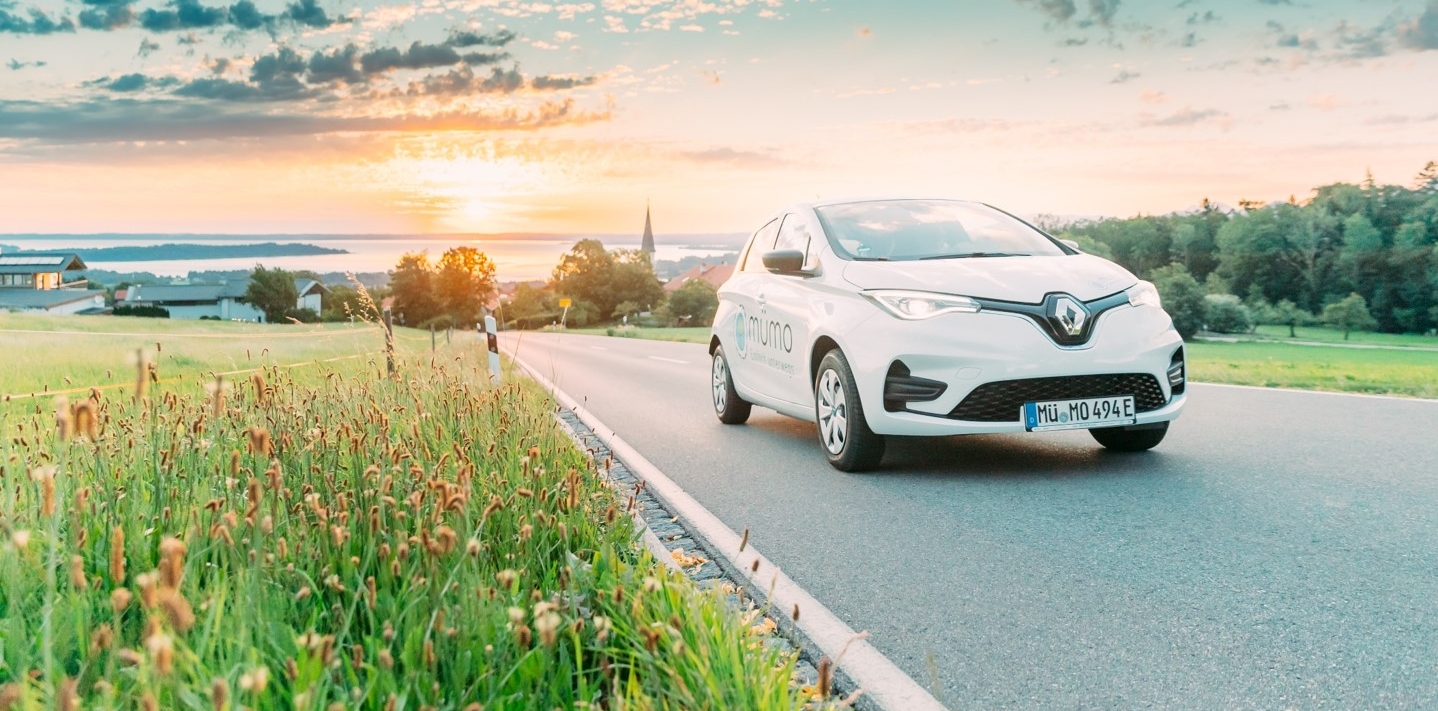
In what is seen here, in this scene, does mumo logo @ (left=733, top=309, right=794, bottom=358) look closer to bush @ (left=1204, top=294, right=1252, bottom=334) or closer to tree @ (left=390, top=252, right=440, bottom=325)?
bush @ (left=1204, top=294, right=1252, bottom=334)

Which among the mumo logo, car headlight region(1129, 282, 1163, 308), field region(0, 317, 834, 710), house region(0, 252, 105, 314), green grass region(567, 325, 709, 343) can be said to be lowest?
green grass region(567, 325, 709, 343)

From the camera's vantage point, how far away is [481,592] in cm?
290

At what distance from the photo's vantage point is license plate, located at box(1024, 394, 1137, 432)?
239 inches

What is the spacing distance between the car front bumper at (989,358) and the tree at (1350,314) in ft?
247

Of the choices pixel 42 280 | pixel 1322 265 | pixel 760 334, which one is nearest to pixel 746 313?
pixel 760 334

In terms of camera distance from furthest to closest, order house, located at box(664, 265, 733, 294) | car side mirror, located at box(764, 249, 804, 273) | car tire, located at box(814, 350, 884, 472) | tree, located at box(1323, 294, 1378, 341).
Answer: house, located at box(664, 265, 733, 294)
tree, located at box(1323, 294, 1378, 341)
car side mirror, located at box(764, 249, 804, 273)
car tire, located at box(814, 350, 884, 472)

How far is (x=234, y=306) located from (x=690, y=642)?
11999 centimetres

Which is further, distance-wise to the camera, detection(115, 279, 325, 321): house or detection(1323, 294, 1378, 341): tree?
detection(115, 279, 325, 321): house

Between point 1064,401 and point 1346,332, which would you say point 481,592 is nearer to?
point 1064,401

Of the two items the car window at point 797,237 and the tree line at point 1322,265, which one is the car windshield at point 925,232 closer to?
the car window at point 797,237

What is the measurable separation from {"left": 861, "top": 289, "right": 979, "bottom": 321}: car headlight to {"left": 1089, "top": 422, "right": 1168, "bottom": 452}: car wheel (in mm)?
1487

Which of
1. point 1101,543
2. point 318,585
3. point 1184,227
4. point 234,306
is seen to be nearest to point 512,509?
point 318,585

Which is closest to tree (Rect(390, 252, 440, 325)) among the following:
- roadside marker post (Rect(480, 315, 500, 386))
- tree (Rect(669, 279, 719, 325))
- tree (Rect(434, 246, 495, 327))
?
tree (Rect(434, 246, 495, 327))

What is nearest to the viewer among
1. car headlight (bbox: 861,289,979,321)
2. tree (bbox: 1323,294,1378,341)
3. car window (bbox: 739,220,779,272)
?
car headlight (bbox: 861,289,979,321)
